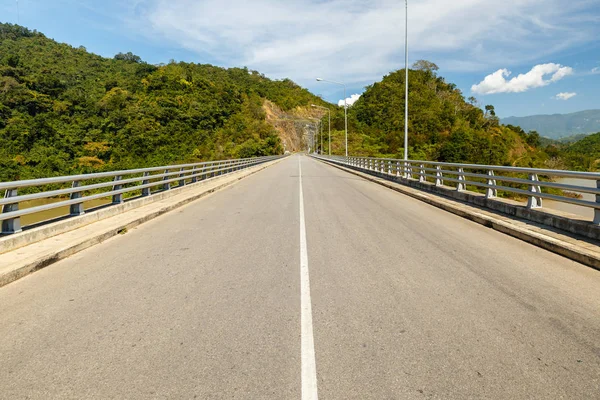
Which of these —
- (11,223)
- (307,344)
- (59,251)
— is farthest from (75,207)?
(307,344)

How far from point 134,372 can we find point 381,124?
125772 mm

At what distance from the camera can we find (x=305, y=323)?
402 centimetres

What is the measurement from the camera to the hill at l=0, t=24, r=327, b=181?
69094 millimetres

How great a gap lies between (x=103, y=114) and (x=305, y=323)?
307 feet

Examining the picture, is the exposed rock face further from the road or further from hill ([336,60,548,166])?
the road

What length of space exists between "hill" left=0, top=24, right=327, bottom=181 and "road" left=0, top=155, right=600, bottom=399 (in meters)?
64.2

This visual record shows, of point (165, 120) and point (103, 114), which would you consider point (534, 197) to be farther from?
point (165, 120)

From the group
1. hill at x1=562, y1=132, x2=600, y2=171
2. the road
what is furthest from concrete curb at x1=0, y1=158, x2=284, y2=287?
hill at x1=562, y1=132, x2=600, y2=171

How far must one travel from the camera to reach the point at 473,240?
25.8 feet

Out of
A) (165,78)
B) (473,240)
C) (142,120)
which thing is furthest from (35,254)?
(165,78)

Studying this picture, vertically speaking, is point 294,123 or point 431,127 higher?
point 294,123

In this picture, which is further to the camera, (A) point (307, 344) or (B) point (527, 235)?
(B) point (527, 235)

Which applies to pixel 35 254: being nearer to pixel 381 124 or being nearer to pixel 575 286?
pixel 575 286

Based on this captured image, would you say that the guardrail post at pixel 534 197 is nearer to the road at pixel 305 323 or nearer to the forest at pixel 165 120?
the road at pixel 305 323
